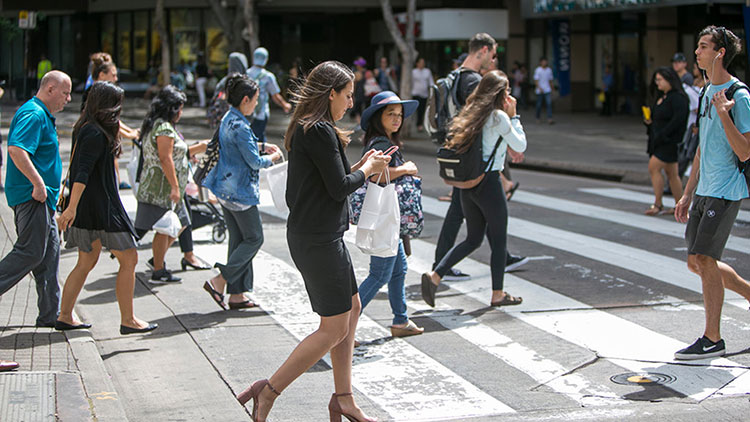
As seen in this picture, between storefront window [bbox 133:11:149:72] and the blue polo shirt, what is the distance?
3879 centimetres

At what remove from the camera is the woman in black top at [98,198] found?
Answer: 658cm

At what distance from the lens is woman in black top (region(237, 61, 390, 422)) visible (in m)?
4.84

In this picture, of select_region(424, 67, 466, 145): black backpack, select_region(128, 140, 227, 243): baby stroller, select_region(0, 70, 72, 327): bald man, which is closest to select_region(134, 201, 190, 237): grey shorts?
select_region(128, 140, 227, 243): baby stroller

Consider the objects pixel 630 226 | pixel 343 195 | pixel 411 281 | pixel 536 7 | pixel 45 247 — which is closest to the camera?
pixel 343 195

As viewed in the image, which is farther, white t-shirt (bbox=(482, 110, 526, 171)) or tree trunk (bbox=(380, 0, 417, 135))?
tree trunk (bbox=(380, 0, 417, 135))

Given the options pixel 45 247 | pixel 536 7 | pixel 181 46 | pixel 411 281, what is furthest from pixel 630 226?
pixel 181 46

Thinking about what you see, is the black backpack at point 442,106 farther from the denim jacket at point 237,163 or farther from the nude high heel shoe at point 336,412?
the nude high heel shoe at point 336,412

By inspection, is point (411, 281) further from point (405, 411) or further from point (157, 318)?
point (405, 411)

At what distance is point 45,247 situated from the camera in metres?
6.53

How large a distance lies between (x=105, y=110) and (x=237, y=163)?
1264 mm

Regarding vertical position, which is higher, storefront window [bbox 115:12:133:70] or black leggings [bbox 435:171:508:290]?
storefront window [bbox 115:12:133:70]

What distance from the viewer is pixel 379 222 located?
604cm

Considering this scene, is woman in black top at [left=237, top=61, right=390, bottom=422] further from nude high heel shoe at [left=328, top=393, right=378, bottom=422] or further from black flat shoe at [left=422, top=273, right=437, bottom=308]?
black flat shoe at [left=422, top=273, right=437, bottom=308]

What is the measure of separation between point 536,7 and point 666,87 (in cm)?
1961
